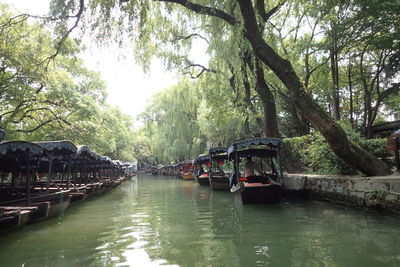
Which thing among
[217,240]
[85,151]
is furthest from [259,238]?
[85,151]

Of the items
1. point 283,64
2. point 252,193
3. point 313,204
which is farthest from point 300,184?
point 283,64

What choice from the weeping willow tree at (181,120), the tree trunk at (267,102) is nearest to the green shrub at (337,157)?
the tree trunk at (267,102)

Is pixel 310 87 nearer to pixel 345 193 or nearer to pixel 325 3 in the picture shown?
pixel 325 3

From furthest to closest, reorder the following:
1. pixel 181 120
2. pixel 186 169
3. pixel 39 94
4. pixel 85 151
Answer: pixel 186 169, pixel 181 120, pixel 39 94, pixel 85 151

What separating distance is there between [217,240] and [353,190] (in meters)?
4.76

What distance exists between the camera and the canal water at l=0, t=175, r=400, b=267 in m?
4.50

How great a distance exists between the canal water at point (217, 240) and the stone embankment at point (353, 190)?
0.33 meters

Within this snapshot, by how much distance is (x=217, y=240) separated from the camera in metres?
5.66

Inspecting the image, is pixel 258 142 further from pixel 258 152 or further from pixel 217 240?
pixel 217 240

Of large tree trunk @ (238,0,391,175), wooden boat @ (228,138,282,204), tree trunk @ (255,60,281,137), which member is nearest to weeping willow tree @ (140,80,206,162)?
tree trunk @ (255,60,281,137)

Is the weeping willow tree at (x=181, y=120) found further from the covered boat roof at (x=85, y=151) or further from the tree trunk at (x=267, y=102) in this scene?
the covered boat roof at (x=85, y=151)

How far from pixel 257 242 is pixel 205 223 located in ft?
7.74

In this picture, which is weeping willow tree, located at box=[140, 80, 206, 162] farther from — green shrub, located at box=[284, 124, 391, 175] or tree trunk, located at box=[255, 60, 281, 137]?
green shrub, located at box=[284, 124, 391, 175]

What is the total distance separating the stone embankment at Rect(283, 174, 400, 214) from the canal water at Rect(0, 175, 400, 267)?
0.33 meters
